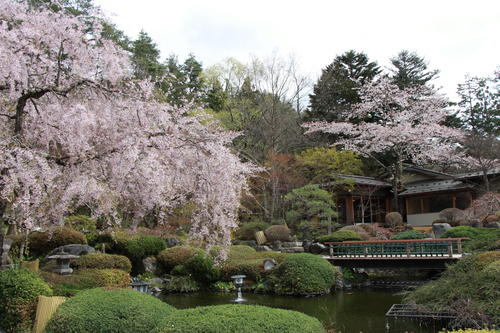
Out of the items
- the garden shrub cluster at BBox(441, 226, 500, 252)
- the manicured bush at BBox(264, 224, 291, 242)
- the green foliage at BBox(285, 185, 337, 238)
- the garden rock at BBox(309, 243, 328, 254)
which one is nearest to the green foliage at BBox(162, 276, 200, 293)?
the garden rock at BBox(309, 243, 328, 254)

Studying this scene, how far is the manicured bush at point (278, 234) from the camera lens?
19061 millimetres

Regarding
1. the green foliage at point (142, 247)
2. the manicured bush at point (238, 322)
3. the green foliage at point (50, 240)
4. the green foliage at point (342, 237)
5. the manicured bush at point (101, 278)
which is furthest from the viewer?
the green foliage at point (342, 237)

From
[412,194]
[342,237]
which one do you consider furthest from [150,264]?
[412,194]

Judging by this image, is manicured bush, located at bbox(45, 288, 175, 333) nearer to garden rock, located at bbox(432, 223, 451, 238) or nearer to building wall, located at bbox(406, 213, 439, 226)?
garden rock, located at bbox(432, 223, 451, 238)

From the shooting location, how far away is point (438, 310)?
7.71 m

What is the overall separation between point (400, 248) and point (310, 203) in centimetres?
538

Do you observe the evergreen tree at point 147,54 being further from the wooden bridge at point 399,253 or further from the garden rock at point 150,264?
the wooden bridge at point 399,253

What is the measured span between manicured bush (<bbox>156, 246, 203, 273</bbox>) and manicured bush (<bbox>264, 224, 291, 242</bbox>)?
5.55m

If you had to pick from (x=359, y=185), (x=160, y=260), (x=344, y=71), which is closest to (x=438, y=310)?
(x=160, y=260)

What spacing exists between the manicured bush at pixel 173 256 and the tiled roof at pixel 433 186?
16.0 meters

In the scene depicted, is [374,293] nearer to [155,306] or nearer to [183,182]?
[183,182]

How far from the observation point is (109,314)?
5.23 metres

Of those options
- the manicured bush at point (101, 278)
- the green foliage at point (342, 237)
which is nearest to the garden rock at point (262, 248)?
the green foliage at point (342, 237)

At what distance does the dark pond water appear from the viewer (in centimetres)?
812
